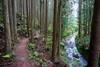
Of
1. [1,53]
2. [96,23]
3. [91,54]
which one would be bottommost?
[1,53]

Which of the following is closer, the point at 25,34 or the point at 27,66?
the point at 27,66

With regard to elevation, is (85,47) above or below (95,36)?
below

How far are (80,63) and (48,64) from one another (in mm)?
6481

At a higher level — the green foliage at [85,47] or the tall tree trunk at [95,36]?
the tall tree trunk at [95,36]

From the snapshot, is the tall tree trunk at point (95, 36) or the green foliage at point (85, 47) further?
the green foliage at point (85, 47)

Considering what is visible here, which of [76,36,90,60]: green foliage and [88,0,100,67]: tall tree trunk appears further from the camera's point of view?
[76,36,90,60]: green foliage

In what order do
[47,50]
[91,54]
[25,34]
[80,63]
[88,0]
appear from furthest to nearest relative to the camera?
[88,0]
[25,34]
[80,63]
[47,50]
[91,54]

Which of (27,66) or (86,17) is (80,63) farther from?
(86,17)

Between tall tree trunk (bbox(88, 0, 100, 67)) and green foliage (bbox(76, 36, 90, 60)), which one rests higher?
tall tree trunk (bbox(88, 0, 100, 67))

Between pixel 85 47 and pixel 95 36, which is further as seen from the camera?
pixel 85 47

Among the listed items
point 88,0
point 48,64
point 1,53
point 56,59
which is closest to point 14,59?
point 1,53

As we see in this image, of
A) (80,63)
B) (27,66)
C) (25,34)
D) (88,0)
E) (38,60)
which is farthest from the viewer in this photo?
(88,0)

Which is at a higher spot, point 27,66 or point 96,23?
point 96,23

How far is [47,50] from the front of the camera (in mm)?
15664
